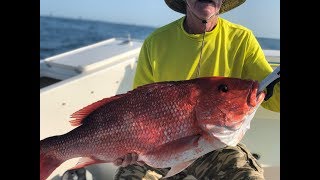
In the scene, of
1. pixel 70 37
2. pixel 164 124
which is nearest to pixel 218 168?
pixel 164 124

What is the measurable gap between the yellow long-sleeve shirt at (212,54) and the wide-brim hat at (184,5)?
0.39ft

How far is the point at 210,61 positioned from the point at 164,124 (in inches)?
31.0

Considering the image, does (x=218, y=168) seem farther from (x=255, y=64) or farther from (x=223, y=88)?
(x=223, y=88)

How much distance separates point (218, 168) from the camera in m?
2.28

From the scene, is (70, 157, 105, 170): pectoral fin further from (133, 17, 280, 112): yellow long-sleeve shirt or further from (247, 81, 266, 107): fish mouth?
(133, 17, 280, 112): yellow long-sleeve shirt

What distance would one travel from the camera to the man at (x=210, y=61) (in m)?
2.26

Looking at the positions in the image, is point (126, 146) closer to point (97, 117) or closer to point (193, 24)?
point (97, 117)

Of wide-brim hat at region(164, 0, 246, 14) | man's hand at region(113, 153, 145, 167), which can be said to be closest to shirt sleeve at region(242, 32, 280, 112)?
wide-brim hat at region(164, 0, 246, 14)

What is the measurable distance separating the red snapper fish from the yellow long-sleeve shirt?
0.64 metres

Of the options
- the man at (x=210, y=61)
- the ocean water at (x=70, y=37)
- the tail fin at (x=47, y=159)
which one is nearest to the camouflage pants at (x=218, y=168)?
the man at (x=210, y=61)

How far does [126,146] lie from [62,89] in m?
1.74

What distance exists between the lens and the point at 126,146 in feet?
5.64

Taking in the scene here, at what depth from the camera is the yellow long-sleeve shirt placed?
2.31 meters
